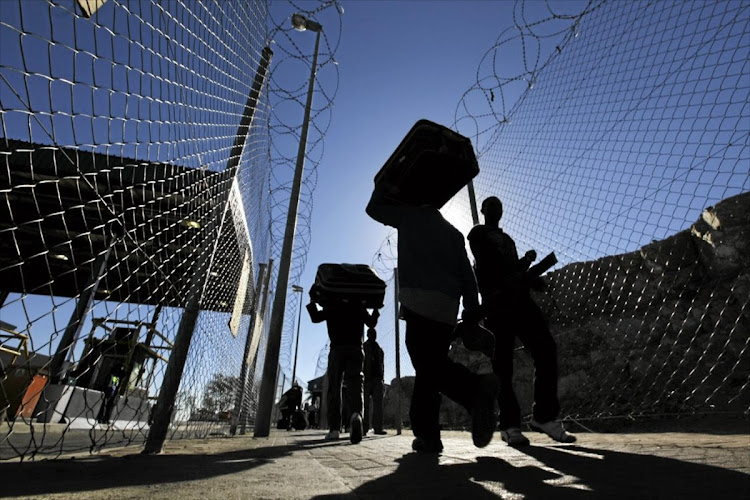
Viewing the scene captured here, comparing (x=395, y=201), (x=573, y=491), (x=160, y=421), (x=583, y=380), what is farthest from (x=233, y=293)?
(x=583, y=380)

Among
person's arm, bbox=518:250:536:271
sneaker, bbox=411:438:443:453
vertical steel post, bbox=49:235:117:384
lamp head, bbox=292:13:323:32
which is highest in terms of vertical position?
lamp head, bbox=292:13:323:32

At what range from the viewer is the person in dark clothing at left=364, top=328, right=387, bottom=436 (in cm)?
584

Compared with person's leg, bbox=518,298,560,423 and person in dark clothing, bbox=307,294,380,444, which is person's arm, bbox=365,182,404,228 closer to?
person's leg, bbox=518,298,560,423

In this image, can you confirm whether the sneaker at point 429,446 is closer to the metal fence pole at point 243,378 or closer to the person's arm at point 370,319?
the person's arm at point 370,319

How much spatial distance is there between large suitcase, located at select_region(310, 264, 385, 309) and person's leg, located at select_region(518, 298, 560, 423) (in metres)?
1.59

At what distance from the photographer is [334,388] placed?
147 inches

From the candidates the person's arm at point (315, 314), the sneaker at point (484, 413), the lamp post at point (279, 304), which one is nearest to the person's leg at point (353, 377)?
the person's arm at point (315, 314)

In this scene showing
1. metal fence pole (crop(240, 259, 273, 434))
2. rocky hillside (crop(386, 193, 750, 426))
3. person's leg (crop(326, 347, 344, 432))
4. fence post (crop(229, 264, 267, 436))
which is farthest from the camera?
metal fence pole (crop(240, 259, 273, 434))

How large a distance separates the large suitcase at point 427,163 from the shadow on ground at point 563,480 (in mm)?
1687

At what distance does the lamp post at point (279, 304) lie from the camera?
450cm

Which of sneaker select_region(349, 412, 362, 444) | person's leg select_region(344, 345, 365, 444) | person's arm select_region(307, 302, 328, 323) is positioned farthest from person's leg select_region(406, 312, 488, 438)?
person's arm select_region(307, 302, 328, 323)

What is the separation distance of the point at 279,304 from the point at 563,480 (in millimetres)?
3899

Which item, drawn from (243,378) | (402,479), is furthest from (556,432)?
(243,378)

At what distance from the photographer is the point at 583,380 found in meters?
7.82
